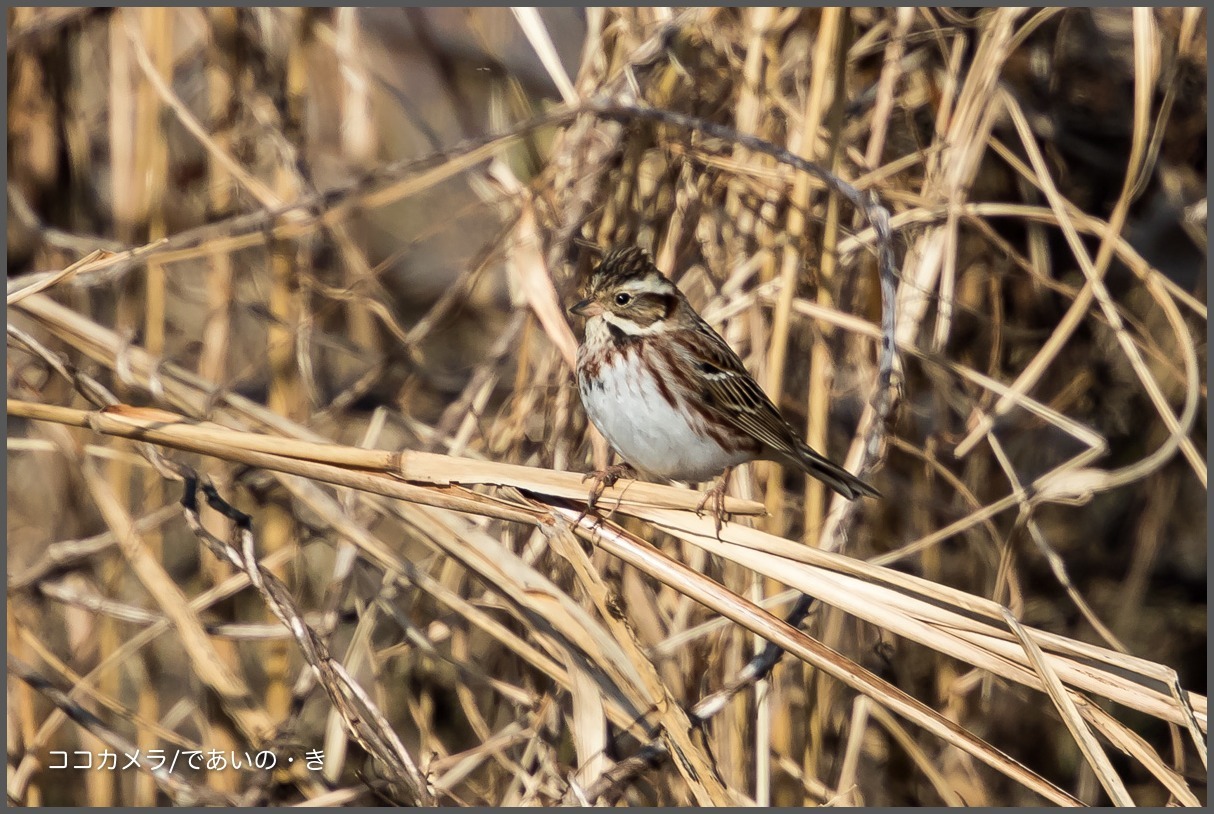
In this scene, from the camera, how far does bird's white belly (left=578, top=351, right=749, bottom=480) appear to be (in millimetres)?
2996

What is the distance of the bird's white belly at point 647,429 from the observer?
3.00 m

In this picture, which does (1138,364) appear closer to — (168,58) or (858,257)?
(858,257)

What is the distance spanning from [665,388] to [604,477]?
441 millimetres

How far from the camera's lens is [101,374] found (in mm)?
3676

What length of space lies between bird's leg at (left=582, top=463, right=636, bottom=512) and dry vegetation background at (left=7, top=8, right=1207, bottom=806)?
0.05 metres

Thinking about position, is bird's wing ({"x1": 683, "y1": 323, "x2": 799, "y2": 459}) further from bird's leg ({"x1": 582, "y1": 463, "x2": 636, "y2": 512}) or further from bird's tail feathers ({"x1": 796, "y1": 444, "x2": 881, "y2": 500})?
bird's leg ({"x1": 582, "y1": 463, "x2": 636, "y2": 512})

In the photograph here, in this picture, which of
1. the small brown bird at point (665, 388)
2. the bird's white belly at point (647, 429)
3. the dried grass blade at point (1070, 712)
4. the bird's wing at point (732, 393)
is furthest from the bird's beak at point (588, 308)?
the dried grass blade at point (1070, 712)

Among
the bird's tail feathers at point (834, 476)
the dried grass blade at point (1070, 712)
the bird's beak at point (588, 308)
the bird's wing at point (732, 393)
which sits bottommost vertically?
the dried grass blade at point (1070, 712)

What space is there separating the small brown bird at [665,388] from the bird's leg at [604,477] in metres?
0.01

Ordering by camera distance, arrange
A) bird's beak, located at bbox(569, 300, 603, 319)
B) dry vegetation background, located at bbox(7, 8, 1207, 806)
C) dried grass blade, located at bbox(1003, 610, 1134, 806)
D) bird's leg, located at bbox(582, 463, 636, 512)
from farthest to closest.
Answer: bird's beak, located at bbox(569, 300, 603, 319) < dry vegetation background, located at bbox(7, 8, 1207, 806) < bird's leg, located at bbox(582, 463, 636, 512) < dried grass blade, located at bbox(1003, 610, 1134, 806)

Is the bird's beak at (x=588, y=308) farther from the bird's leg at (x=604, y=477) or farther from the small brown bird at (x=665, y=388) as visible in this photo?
the bird's leg at (x=604, y=477)

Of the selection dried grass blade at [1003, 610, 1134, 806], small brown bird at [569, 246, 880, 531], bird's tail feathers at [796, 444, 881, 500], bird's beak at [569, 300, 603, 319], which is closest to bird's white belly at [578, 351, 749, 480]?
small brown bird at [569, 246, 880, 531]

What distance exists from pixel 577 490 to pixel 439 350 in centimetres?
318

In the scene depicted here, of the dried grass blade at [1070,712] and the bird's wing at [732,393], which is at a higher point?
the bird's wing at [732,393]
